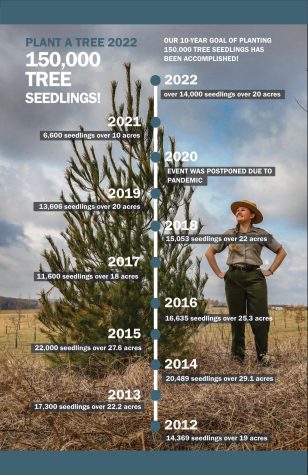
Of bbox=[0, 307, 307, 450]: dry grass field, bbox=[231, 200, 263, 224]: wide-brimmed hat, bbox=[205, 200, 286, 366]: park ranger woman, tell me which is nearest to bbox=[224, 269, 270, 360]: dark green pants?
bbox=[205, 200, 286, 366]: park ranger woman

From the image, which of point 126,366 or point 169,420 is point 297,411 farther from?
point 126,366

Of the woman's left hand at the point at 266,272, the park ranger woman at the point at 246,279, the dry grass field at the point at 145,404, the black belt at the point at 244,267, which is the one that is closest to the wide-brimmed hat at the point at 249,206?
the park ranger woman at the point at 246,279

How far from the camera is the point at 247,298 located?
25.0 feet

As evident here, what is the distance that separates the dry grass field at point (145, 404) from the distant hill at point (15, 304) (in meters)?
0.10

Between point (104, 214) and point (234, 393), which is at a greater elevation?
point (104, 214)

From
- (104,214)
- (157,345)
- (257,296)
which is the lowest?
(157,345)

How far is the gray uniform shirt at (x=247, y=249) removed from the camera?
734cm

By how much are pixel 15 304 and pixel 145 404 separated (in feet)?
5.96

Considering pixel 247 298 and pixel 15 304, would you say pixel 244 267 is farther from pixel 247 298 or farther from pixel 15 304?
pixel 15 304

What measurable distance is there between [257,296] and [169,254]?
1.05m

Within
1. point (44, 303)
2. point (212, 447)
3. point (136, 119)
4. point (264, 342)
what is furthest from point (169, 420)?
point (136, 119)

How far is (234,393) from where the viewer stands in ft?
24.0

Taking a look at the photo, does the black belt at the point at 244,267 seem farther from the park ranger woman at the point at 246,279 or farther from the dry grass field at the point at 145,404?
the dry grass field at the point at 145,404

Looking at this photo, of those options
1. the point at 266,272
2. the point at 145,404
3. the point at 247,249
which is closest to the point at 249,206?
the point at 247,249
